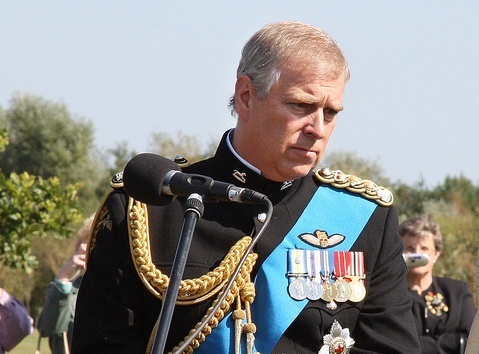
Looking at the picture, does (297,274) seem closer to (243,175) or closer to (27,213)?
(243,175)

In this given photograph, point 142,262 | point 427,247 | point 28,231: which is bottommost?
point 28,231

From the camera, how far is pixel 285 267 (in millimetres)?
4246

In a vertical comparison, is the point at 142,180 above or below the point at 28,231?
above

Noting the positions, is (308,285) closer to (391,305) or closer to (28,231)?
(391,305)

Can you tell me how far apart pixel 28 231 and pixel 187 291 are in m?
8.15

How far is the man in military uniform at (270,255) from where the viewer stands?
4.10m

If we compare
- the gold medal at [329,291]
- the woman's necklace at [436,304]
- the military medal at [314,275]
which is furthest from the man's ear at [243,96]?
the woman's necklace at [436,304]

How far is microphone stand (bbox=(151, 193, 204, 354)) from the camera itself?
311cm

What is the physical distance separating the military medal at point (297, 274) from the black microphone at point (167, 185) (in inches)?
33.9

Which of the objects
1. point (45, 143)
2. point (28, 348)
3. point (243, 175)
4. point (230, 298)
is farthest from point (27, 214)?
point (45, 143)

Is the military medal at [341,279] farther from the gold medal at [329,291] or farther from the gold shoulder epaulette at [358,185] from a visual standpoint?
the gold shoulder epaulette at [358,185]

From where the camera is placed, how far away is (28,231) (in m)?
12.0

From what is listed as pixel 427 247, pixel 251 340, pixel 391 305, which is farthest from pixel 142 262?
pixel 427 247

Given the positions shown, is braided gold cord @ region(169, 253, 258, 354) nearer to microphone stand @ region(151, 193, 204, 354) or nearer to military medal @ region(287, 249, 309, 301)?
military medal @ region(287, 249, 309, 301)
